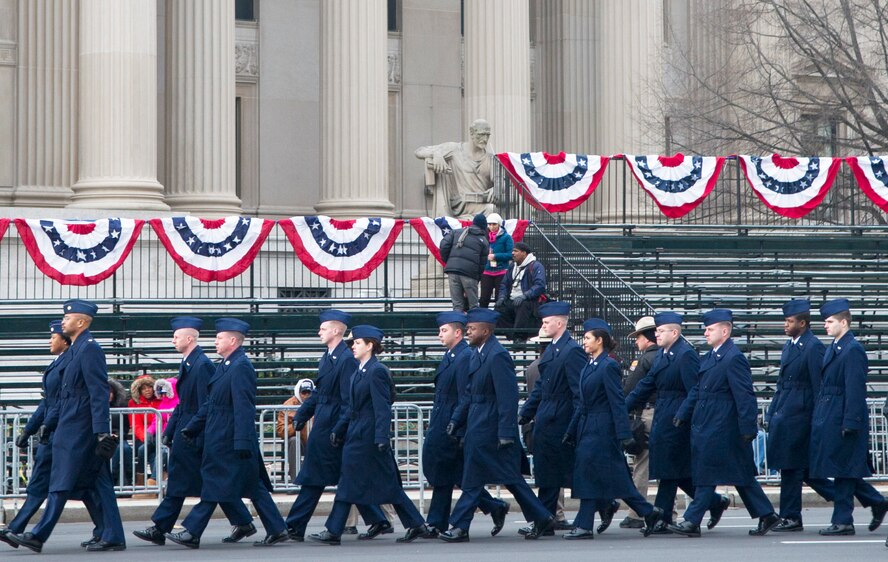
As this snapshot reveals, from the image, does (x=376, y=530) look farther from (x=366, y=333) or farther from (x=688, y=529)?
(x=688, y=529)

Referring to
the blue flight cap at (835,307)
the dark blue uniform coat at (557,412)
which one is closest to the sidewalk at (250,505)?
the dark blue uniform coat at (557,412)

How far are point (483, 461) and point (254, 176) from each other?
21.9 metres

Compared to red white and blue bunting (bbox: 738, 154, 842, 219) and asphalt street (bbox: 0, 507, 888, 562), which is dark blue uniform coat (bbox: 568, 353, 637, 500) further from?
red white and blue bunting (bbox: 738, 154, 842, 219)

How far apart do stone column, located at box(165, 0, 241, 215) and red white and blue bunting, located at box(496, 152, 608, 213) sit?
16.7 feet

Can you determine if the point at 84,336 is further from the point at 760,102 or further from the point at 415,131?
the point at 415,131

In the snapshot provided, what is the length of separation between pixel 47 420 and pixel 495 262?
408 inches

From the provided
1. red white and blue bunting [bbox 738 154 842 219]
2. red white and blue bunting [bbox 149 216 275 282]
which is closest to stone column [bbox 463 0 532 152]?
red white and blue bunting [bbox 738 154 842 219]

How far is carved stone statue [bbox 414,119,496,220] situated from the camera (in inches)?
1091

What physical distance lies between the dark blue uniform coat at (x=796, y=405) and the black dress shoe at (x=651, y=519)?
1077 millimetres

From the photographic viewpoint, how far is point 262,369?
2305 centimetres

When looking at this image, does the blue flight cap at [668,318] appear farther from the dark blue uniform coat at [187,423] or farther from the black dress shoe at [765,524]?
the dark blue uniform coat at [187,423]

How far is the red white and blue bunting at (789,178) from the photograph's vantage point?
29.0 m

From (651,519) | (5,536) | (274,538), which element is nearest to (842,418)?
(651,519)

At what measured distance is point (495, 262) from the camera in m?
23.5
